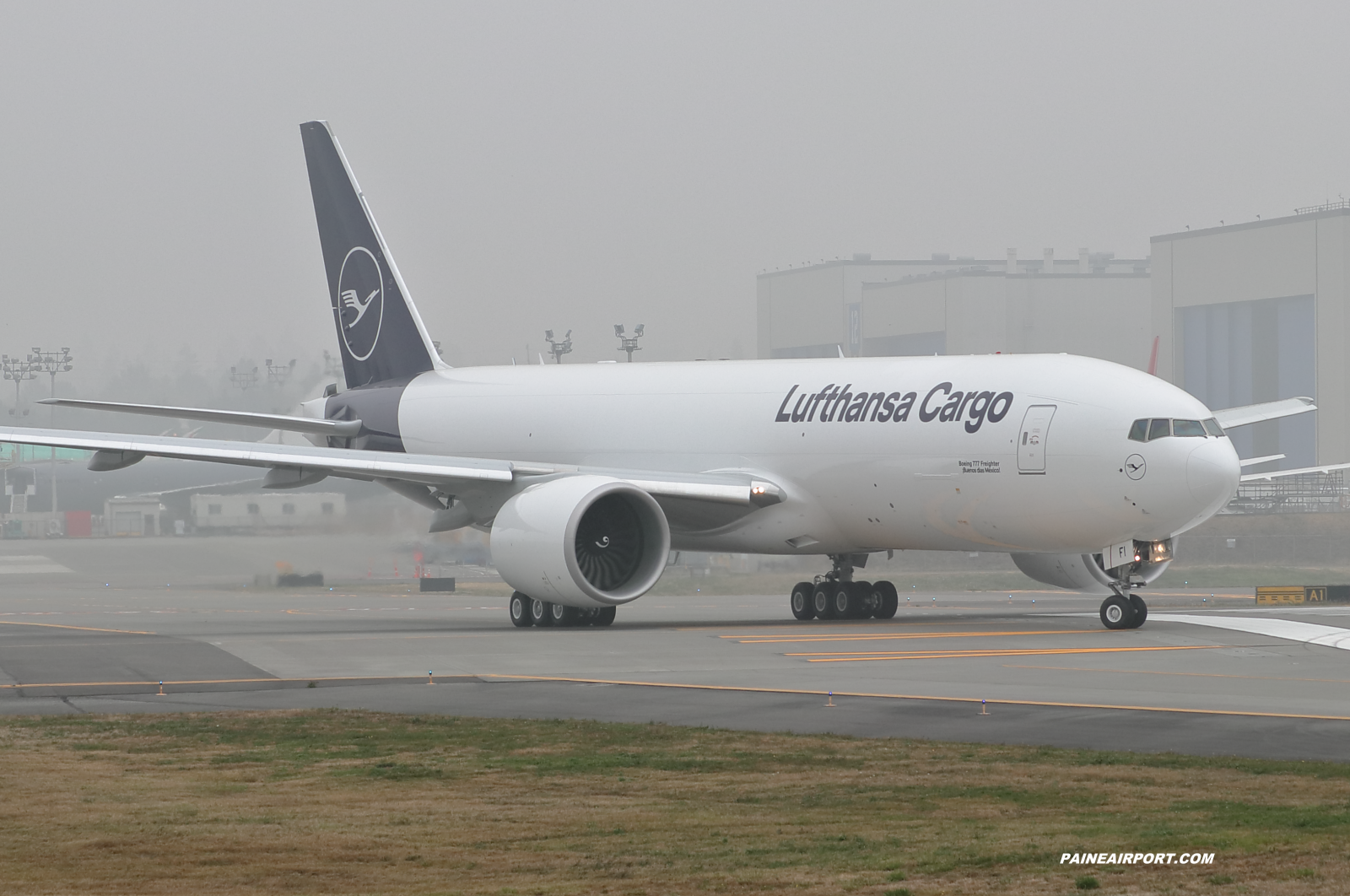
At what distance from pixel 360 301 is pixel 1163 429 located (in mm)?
18026

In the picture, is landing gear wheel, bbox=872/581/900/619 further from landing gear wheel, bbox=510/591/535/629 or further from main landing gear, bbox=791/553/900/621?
landing gear wheel, bbox=510/591/535/629

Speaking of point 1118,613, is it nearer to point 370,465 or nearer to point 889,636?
point 889,636

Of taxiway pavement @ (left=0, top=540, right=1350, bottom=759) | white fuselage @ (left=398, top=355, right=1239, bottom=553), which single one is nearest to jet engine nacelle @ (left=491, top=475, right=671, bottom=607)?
taxiway pavement @ (left=0, top=540, right=1350, bottom=759)

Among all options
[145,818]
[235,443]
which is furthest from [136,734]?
[235,443]

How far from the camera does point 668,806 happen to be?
11.3 m

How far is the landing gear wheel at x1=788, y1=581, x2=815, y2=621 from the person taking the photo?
3069 cm

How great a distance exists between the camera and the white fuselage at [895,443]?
2567cm

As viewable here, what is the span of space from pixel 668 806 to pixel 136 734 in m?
5.72

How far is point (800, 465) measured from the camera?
29.1 metres

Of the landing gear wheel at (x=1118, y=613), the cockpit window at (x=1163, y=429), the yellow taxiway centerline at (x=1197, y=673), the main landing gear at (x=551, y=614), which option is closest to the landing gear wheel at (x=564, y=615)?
the main landing gear at (x=551, y=614)

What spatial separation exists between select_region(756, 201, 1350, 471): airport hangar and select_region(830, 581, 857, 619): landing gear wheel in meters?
66.1

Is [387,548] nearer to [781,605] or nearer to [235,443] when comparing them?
[781,605]

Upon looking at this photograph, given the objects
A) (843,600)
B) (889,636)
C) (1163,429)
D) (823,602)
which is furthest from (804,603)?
(1163,429)

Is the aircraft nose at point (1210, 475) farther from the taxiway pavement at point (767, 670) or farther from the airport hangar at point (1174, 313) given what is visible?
the airport hangar at point (1174, 313)
